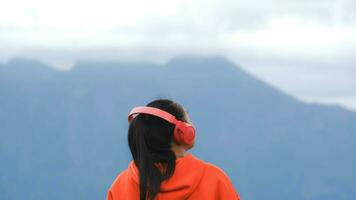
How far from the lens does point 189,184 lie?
264 cm

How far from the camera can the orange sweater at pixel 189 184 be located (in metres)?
2.65

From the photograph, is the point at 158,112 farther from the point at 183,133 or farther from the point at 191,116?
the point at 191,116

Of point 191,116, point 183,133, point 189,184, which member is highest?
point 183,133

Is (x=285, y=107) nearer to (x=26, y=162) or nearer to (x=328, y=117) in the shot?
(x=328, y=117)

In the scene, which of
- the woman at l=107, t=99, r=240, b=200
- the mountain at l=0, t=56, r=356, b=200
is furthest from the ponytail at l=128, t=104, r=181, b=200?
the mountain at l=0, t=56, r=356, b=200

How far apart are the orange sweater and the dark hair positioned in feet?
0.08

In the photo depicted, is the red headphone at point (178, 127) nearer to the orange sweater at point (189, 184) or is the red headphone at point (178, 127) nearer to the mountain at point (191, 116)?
the orange sweater at point (189, 184)

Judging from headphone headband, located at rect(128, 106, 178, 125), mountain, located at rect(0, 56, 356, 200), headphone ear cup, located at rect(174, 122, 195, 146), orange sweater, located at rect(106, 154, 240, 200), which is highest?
headphone headband, located at rect(128, 106, 178, 125)

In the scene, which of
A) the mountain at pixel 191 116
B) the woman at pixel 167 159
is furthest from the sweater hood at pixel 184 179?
the mountain at pixel 191 116

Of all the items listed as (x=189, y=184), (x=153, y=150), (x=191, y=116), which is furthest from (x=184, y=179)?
(x=191, y=116)

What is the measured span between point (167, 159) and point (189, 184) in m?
0.10

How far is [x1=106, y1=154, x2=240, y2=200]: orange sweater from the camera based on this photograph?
2.65m

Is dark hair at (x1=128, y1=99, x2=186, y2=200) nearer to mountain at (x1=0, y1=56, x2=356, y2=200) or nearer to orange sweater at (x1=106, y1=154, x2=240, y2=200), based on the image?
orange sweater at (x1=106, y1=154, x2=240, y2=200)

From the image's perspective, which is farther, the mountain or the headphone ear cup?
the mountain
